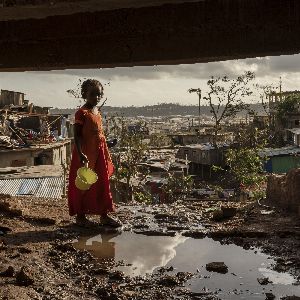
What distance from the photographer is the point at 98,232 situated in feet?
15.0

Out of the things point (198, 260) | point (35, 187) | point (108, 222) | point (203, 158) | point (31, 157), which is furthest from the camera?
point (203, 158)

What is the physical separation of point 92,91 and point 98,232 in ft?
5.18

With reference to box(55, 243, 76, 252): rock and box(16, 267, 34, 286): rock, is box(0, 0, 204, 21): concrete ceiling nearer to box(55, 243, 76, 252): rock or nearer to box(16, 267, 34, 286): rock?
box(16, 267, 34, 286): rock

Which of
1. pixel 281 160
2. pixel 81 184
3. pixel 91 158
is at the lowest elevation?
pixel 281 160

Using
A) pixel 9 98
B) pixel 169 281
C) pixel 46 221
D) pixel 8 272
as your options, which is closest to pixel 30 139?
pixel 9 98

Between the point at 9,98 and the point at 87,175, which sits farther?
the point at 9,98

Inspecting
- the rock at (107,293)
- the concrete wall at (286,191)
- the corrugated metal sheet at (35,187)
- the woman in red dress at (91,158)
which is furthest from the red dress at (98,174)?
the corrugated metal sheet at (35,187)

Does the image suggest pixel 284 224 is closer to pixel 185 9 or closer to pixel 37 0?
pixel 185 9

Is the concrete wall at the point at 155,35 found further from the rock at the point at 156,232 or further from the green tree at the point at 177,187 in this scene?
the green tree at the point at 177,187

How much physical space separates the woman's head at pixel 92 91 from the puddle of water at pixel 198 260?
151cm

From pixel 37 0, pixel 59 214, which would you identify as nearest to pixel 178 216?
pixel 59 214

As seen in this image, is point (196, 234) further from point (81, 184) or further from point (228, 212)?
point (81, 184)

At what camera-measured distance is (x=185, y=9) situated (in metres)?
2.62

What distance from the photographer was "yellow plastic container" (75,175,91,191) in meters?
4.36
